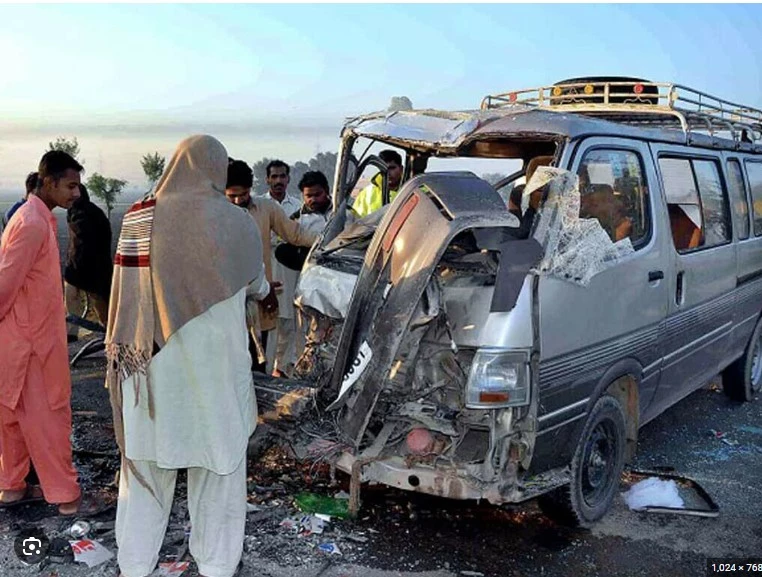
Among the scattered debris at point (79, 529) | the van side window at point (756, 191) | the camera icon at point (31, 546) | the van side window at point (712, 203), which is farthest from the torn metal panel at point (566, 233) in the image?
the van side window at point (756, 191)

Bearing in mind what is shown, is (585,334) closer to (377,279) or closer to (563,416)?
(563,416)

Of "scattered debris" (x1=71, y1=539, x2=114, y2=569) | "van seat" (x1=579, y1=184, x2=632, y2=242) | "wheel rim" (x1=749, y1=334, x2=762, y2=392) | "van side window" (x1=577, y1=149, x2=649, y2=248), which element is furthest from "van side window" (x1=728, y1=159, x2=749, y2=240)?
"scattered debris" (x1=71, y1=539, x2=114, y2=569)

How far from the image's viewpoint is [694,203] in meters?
Result: 4.88

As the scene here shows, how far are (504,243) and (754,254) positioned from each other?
11.8 feet

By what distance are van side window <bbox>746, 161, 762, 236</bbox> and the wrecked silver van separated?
1743mm

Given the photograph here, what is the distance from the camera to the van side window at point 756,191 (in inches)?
235

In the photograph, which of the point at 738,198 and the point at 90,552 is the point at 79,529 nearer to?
the point at 90,552

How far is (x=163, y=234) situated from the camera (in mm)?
2961

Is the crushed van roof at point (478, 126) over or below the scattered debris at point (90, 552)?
over

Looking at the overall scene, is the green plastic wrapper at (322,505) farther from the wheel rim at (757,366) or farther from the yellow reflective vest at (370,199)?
the wheel rim at (757,366)

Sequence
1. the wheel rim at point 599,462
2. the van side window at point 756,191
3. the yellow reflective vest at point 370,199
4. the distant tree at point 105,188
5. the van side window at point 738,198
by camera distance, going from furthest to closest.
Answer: the distant tree at point 105,188
the van side window at point 756,191
the van side window at point 738,198
the yellow reflective vest at point 370,199
the wheel rim at point 599,462

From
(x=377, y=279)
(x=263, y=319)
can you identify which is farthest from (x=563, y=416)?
(x=263, y=319)

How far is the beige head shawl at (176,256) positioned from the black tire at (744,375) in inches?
194

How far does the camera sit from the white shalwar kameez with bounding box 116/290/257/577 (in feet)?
10.0
